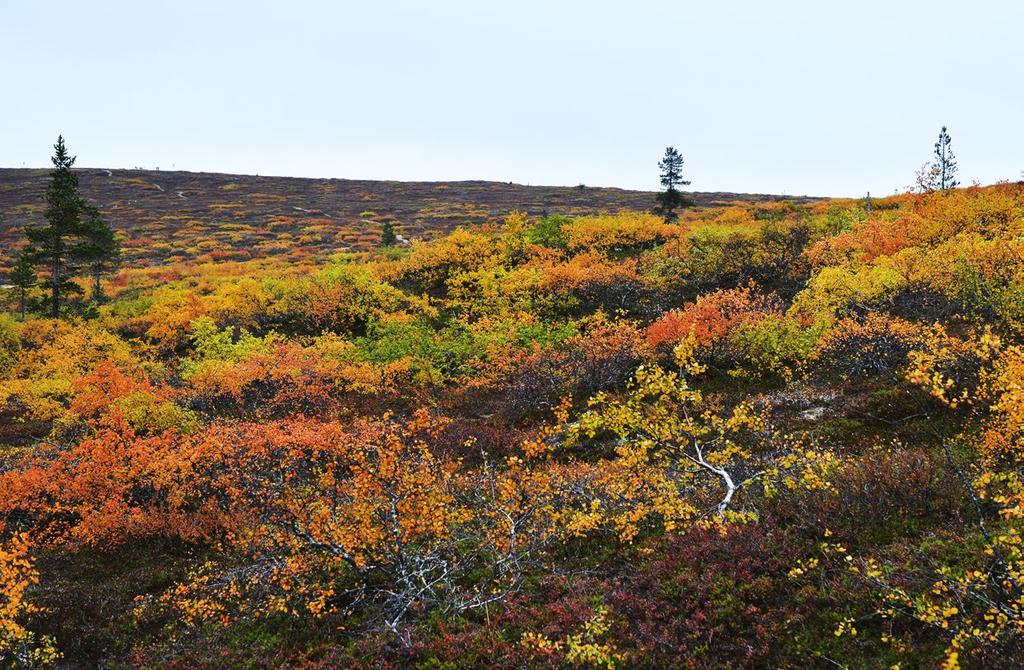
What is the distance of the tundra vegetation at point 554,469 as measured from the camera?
24.9ft

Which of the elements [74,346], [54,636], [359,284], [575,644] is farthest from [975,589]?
[74,346]

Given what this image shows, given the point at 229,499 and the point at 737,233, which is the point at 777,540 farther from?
the point at 737,233

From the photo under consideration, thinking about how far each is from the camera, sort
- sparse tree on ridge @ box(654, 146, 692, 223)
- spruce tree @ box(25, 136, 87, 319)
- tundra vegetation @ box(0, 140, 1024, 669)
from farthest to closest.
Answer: sparse tree on ridge @ box(654, 146, 692, 223)
spruce tree @ box(25, 136, 87, 319)
tundra vegetation @ box(0, 140, 1024, 669)

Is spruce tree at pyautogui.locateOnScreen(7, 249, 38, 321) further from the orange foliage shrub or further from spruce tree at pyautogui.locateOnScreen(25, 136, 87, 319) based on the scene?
the orange foliage shrub

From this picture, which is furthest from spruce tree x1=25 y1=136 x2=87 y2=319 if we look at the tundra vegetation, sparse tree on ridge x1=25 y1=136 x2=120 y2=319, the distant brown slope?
the distant brown slope

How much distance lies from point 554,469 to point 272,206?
263 ft

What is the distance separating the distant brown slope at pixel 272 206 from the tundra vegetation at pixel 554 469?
26707 mm

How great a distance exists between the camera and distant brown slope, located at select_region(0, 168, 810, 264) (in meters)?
58.4

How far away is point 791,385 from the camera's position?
669 inches

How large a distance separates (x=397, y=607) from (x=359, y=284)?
2287 centimetres

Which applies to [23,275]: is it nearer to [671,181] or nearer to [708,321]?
[708,321]

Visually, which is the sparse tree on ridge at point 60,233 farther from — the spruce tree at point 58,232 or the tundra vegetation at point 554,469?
the tundra vegetation at point 554,469

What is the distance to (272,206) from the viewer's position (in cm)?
8150

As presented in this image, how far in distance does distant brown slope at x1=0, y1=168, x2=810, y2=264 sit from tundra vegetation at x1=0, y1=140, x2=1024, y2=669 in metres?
26.7
